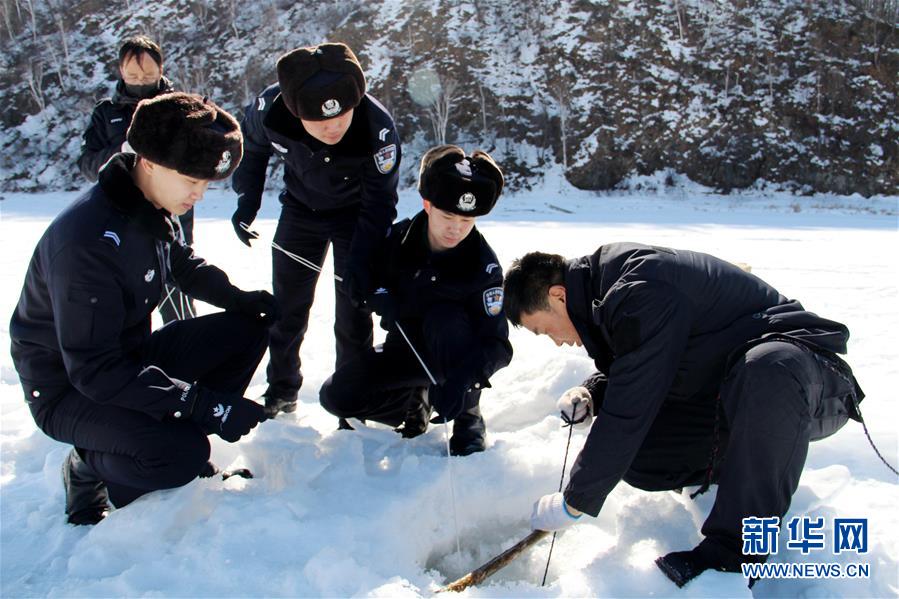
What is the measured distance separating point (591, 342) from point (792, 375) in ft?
1.88

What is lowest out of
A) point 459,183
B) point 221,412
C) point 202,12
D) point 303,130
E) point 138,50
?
point 221,412

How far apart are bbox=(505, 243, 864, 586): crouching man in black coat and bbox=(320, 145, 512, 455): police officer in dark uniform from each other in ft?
1.74

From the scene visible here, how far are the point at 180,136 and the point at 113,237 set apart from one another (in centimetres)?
37

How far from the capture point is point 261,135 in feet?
10.0

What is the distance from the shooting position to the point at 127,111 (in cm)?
373

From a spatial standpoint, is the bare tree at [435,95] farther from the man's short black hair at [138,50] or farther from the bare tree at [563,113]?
the man's short black hair at [138,50]

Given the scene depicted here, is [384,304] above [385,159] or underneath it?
underneath

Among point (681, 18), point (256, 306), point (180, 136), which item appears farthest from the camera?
point (681, 18)

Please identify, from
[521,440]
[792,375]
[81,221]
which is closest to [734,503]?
[792,375]

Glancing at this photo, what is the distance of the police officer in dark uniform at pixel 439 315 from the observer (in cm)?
248

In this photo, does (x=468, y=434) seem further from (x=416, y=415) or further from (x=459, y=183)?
(x=459, y=183)

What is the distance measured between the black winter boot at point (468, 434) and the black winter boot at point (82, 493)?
1311 millimetres

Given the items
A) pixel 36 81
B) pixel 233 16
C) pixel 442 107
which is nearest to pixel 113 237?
pixel 442 107

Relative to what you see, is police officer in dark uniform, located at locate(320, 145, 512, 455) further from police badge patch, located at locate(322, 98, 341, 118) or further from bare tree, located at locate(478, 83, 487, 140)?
bare tree, located at locate(478, 83, 487, 140)
